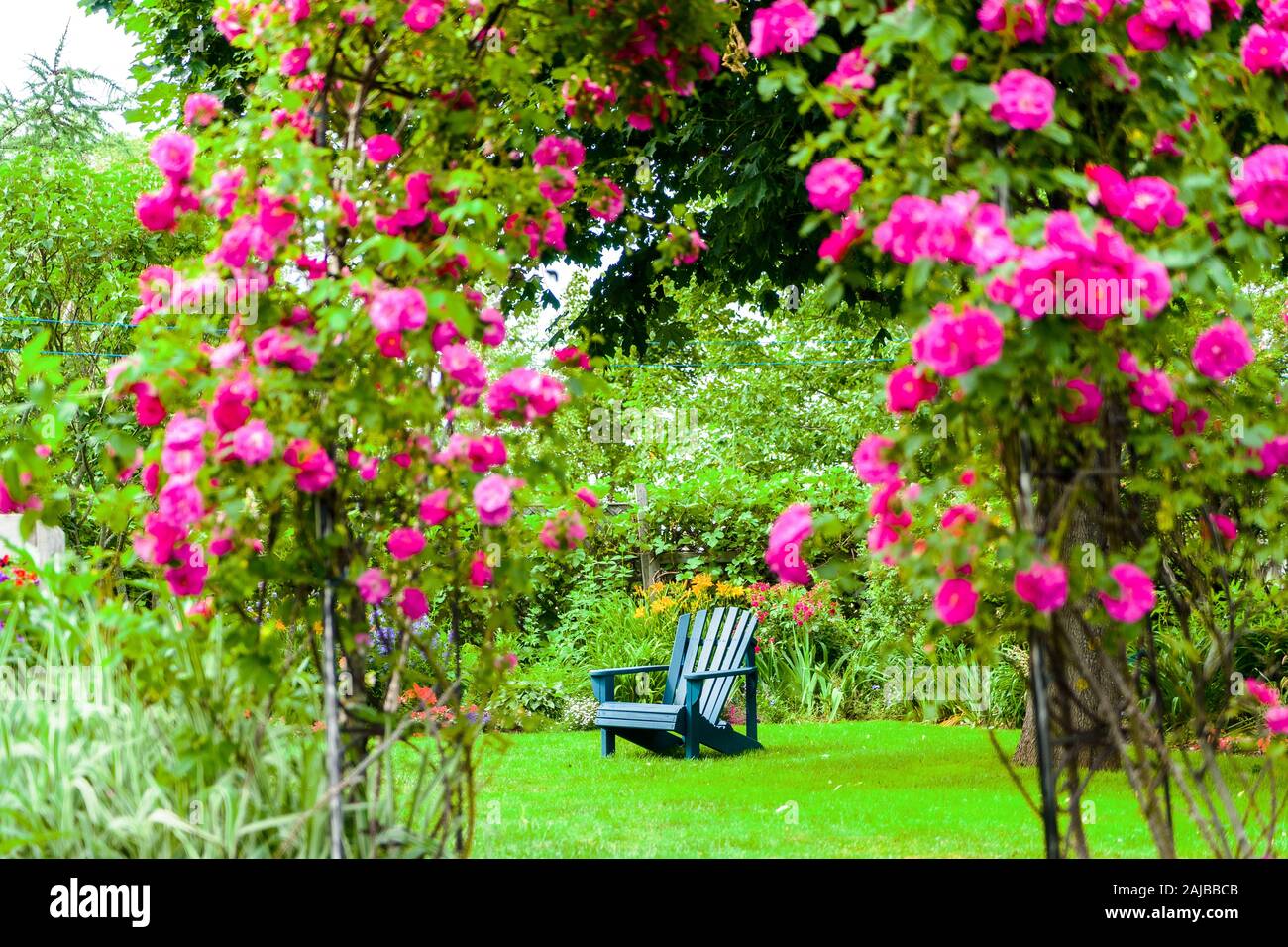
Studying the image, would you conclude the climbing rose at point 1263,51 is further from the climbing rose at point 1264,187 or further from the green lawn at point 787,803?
the green lawn at point 787,803

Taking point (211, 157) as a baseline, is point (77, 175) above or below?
above

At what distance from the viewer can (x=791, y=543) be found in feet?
7.36

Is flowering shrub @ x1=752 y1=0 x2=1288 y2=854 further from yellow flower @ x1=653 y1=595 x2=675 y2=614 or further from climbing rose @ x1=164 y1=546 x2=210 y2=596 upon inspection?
yellow flower @ x1=653 y1=595 x2=675 y2=614

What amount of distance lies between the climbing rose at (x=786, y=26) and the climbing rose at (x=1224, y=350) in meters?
0.95

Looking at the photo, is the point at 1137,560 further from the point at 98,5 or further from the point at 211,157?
the point at 98,5

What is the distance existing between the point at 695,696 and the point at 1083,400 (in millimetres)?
4584

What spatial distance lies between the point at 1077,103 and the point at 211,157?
1.87 meters

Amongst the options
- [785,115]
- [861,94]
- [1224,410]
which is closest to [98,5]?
[785,115]

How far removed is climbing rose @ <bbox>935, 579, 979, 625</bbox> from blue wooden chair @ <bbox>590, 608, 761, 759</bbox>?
14.3 feet

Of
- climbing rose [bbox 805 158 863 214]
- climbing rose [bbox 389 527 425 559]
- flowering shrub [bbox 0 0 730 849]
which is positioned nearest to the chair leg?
flowering shrub [bbox 0 0 730 849]

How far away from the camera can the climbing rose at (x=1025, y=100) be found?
1.96m

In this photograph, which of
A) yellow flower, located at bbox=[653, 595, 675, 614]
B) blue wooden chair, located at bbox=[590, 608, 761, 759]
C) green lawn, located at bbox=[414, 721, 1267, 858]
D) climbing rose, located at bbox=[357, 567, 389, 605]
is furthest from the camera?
yellow flower, located at bbox=[653, 595, 675, 614]

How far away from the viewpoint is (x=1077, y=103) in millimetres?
2541

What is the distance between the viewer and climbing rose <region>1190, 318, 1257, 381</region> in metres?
2.20
